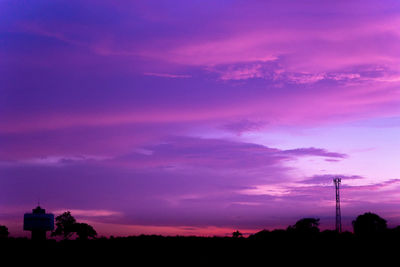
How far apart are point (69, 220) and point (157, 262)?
211 ft

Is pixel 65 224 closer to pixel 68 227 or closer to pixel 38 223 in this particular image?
pixel 68 227

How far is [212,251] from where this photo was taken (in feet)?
124

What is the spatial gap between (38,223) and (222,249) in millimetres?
33418

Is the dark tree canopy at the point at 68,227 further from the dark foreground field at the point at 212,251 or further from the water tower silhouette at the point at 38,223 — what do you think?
the dark foreground field at the point at 212,251

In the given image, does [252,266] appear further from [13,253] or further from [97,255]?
[13,253]

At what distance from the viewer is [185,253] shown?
122 ft

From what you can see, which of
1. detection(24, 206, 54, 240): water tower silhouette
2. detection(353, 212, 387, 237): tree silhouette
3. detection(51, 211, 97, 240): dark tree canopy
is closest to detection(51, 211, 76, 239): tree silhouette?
detection(51, 211, 97, 240): dark tree canopy

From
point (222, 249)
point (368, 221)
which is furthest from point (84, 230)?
point (368, 221)

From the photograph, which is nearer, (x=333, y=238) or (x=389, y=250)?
(x=389, y=250)

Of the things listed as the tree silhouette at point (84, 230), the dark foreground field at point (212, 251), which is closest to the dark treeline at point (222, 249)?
the dark foreground field at point (212, 251)

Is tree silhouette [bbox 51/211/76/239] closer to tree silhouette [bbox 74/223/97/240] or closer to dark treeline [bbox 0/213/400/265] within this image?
tree silhouette [bbox 74/223/97/240]

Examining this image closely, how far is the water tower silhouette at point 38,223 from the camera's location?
211 ft

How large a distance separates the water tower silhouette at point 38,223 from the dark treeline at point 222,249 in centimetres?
2100

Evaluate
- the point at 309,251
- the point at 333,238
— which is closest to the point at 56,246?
the point at 309,251
